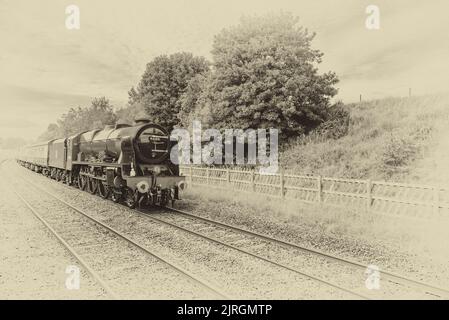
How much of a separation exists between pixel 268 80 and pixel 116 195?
9389 millimetres

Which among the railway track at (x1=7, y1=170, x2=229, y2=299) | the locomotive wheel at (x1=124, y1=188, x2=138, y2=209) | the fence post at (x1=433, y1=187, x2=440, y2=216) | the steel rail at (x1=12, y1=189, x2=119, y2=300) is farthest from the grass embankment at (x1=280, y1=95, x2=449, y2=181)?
the steel rail at (x1=12, y1=189, x2=119, y2=300)

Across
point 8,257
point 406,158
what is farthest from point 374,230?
point 8,257

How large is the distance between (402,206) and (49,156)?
23816 millimetres

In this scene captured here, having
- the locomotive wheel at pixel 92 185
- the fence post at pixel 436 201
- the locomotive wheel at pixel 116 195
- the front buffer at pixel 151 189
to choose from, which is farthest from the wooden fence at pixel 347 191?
the locomotive wheel at pixel 92 185

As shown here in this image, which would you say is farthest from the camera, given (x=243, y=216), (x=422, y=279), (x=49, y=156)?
(x=49, y=156)

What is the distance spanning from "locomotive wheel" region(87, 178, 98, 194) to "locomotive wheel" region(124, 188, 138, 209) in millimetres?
3442

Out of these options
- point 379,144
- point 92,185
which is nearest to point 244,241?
point 379,144

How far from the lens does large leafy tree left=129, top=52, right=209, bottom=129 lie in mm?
36562

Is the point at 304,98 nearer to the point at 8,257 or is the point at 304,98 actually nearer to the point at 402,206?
the point at 402,206

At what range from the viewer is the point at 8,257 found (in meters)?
7.75

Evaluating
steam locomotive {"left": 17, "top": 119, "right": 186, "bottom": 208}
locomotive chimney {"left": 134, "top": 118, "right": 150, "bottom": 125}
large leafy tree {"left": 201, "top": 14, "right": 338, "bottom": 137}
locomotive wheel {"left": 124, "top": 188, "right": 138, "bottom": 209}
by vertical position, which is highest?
large leafy tree {"left": 201, "top": 14, "right": 338, "bottom": 137}

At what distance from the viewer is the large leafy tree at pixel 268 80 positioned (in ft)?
61.0

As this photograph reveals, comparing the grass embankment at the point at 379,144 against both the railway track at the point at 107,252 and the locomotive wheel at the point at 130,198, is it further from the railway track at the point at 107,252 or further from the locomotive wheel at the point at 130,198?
the railway track at the point at 107,252

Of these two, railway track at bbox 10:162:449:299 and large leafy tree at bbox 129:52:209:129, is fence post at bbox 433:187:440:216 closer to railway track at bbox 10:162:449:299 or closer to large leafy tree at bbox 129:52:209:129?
railway track at bbox 10:162:449:299
